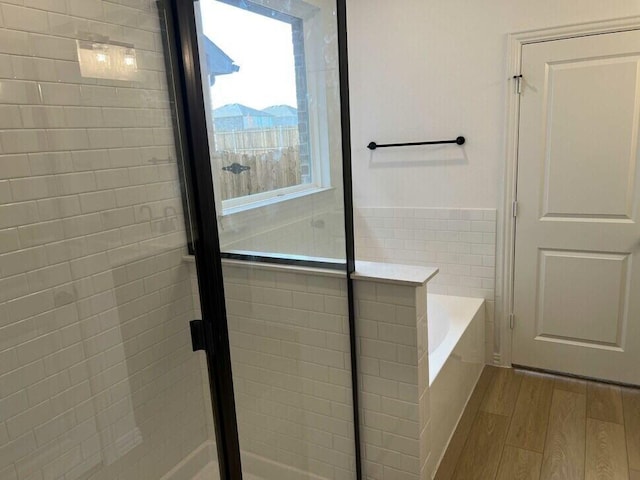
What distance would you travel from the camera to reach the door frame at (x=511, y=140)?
7.91 ft

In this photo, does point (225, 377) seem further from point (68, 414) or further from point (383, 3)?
point (383, 3)

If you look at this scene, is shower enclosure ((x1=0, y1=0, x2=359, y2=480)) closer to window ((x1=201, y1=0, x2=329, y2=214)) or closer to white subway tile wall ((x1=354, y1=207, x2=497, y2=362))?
window ((x1=201, y1=0, x2=329, y2=214))

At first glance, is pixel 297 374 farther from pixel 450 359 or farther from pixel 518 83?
pixel 518 83

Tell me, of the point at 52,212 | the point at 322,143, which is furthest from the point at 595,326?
the point at 52,212

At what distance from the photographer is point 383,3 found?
115 inches

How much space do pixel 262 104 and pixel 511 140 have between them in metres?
1.50

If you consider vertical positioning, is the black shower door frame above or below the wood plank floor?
above

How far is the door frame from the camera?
241cm

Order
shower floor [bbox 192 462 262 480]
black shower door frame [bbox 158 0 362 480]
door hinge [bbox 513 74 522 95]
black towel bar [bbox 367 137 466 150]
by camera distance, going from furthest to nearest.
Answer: black towel bar [bbox 367 137 466 150] < door hinge [bbox 513 74 522 95] < shower floor [bbox 192 462 262 480] < black shower door frame [bbox 158 0 362 480]

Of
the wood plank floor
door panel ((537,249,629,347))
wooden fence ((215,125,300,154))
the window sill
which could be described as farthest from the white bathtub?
wooden fence ((215,125,300,154))

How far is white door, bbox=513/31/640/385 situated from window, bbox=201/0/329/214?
1.32m

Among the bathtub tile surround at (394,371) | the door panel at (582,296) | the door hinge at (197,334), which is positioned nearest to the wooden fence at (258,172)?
the door hinge at (197,334)

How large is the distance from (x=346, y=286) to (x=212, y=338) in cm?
57

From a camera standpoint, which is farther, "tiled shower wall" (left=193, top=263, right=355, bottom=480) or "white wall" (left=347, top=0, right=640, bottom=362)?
"white wall" (left=347, top=0, right=640, bottom=362)
